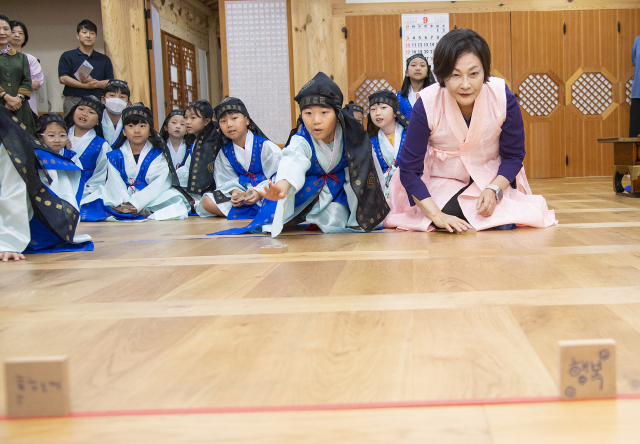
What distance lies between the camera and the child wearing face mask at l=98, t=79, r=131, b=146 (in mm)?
5133

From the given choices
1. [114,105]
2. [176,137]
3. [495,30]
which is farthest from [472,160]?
[495,30]

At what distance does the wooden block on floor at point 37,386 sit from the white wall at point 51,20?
308 inches

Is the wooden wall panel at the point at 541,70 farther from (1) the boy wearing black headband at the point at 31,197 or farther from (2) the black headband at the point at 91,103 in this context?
(1) the boy wearing black headband at the point at 31,197

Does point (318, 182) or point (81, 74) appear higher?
point (81, 74)

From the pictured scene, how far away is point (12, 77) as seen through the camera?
209 inches

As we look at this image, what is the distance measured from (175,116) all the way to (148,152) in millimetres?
624

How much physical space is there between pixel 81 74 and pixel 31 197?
3645 mm

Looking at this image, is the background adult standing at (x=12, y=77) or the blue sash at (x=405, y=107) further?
the background adult standing at (x=12, y=77)

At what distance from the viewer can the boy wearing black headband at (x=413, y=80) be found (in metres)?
4.76

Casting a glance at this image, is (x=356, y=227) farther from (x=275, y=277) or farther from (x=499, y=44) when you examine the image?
(x=499, y=44)

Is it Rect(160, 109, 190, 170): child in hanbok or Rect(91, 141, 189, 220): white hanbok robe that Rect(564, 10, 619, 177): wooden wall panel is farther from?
Rect(91, 141, 189, 220): white hanbok robe

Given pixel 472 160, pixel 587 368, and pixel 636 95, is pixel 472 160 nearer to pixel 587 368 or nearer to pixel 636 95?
pixel 587 368

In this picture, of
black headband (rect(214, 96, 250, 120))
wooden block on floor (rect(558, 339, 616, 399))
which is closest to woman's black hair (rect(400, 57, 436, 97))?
black headband (rect(214, 96, 250, 120))

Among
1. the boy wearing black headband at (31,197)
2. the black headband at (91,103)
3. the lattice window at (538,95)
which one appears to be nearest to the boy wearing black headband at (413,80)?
the black headband at (91,103)
